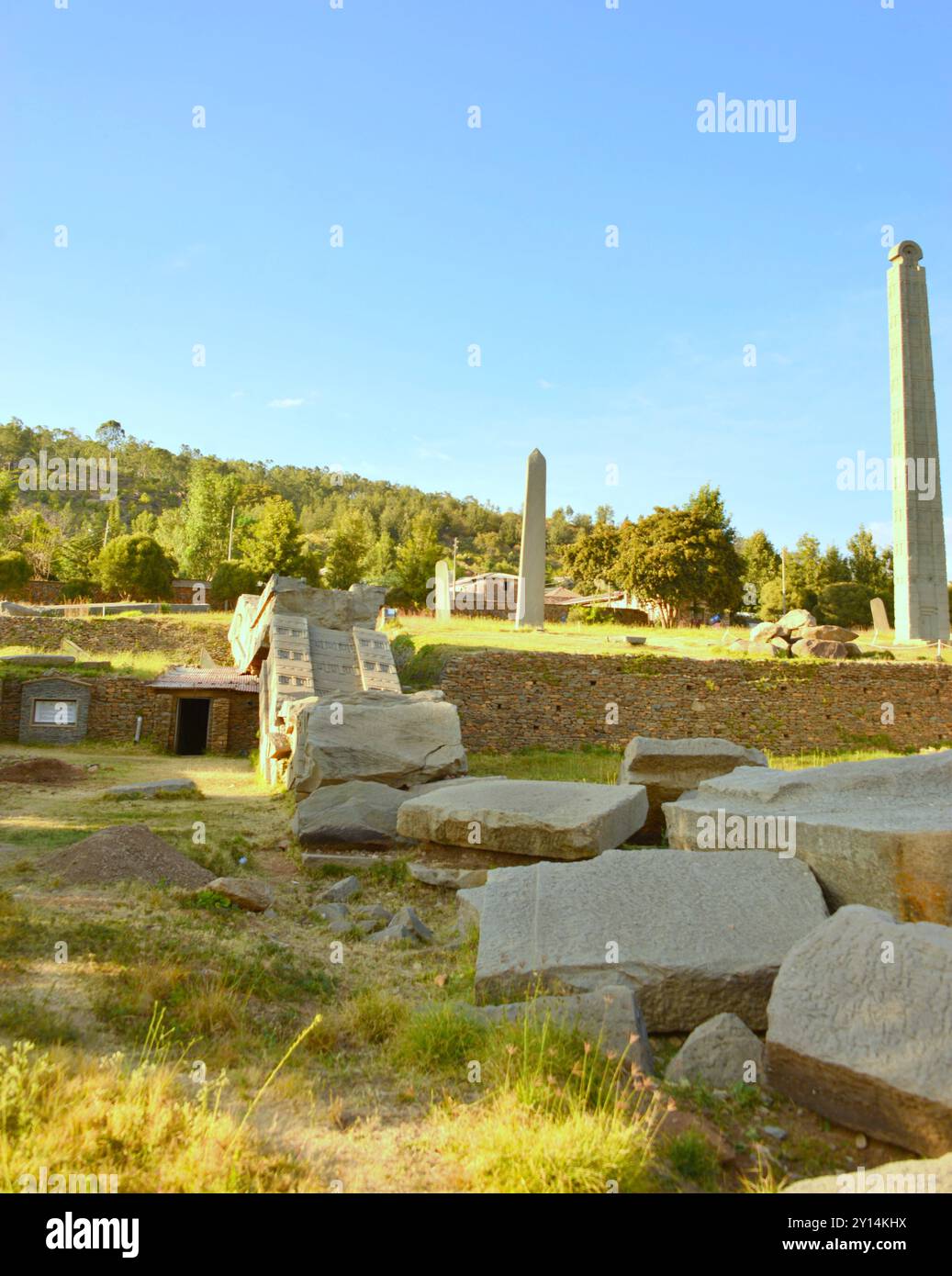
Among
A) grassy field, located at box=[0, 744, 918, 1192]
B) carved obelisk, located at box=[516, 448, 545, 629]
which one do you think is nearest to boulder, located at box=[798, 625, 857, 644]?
carved obelisk, located at box=[516, 448, 545, 629]

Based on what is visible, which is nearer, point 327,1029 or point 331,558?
point 327,1029

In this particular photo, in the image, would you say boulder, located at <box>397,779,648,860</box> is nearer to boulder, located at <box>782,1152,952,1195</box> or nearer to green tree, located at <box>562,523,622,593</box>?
boulder, located at <box>782,1152,952,1195</box>

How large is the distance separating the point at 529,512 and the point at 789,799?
19482 millimetres

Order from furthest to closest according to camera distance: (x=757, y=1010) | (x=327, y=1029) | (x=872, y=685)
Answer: (x=872, y=685) < (x=757, y=1010) < (x=327, y=1029)

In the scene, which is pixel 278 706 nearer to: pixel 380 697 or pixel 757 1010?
pixel 380 697

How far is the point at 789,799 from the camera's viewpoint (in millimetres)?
7324

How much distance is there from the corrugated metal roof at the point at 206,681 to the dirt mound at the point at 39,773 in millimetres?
4981

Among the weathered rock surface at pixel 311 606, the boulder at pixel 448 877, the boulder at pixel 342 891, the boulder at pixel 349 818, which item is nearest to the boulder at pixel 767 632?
the weathered rock surface at pixel 311 606

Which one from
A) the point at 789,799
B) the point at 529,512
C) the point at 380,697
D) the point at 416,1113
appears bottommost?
the point at 416,1113

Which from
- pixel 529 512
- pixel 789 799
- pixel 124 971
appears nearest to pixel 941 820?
pixel 789 799

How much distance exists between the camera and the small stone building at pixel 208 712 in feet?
67.2

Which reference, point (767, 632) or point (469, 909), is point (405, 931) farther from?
point (767, 632)

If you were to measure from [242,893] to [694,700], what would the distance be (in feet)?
45.9

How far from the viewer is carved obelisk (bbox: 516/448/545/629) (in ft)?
84.3
